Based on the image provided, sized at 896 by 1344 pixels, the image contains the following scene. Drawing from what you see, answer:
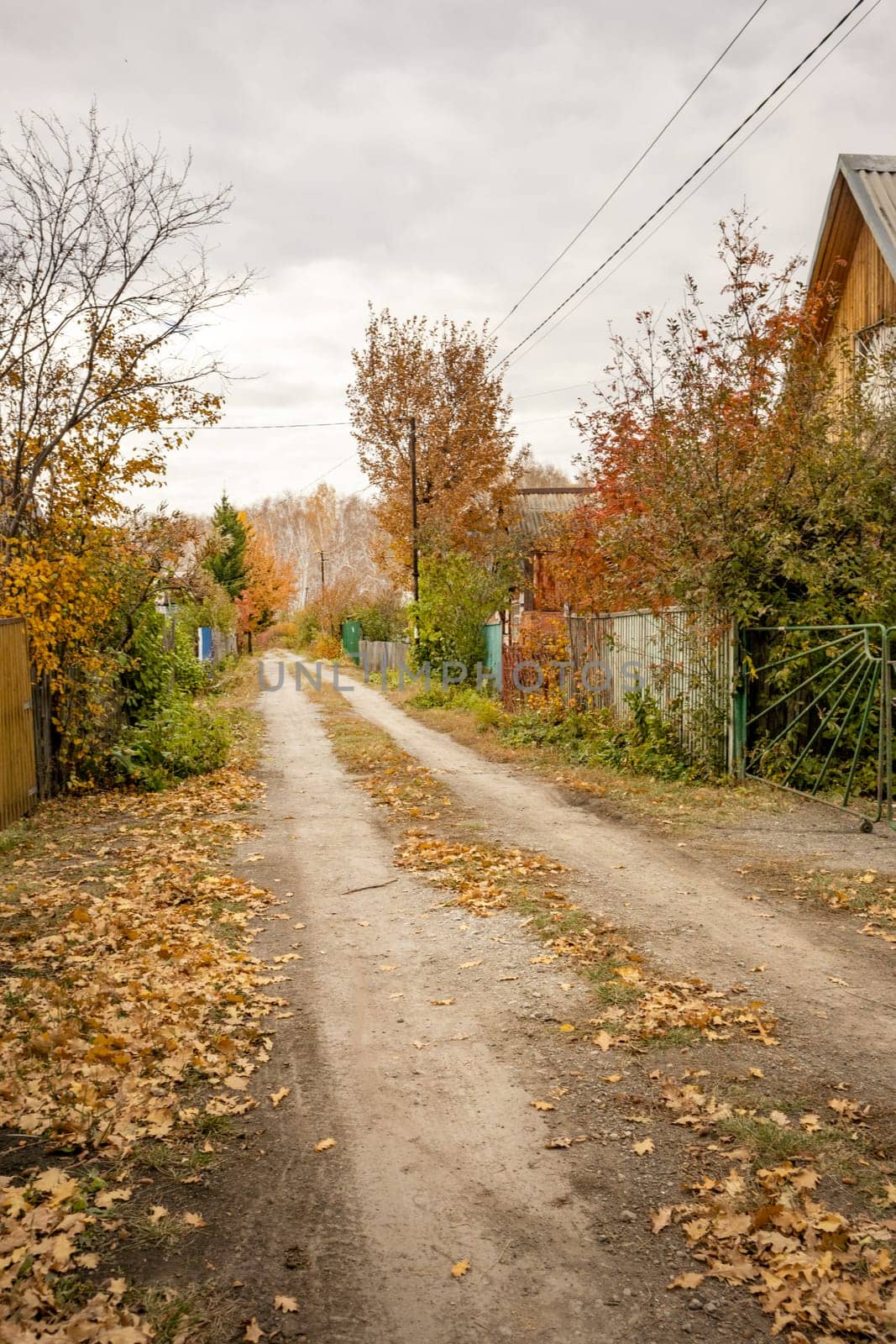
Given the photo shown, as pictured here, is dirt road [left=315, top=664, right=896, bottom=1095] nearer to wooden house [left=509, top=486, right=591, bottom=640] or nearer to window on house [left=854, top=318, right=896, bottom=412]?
window on house [left=854, top=318, right=896, bottom=412]

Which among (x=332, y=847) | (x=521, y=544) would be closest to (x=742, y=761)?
(x=332, y=847)

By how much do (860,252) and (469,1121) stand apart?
16.7 meters

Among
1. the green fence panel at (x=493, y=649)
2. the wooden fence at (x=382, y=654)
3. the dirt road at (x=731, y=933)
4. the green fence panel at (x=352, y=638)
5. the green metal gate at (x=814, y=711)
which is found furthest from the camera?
the green fence panel at (x=352, y=638)

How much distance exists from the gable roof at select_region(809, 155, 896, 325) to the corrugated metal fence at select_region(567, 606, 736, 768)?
6.43m

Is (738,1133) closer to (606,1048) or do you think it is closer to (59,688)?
(606,1048)

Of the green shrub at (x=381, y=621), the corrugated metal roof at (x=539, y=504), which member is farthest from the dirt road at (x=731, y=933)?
the green shrub at (x=381, y=621)

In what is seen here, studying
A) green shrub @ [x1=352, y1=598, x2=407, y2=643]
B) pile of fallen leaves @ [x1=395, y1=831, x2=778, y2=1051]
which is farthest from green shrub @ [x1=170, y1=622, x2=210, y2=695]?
pile of fallen leaves @ [x1=395, y1=831, x2=778, y2=1051]

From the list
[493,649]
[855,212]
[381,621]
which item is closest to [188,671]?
[493,649]

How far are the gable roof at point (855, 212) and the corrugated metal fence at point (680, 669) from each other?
6.43m

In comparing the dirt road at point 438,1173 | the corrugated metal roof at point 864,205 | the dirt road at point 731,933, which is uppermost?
the corrugated metal roof at point 864,205

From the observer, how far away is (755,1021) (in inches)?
198

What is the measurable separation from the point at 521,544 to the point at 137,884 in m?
24.0

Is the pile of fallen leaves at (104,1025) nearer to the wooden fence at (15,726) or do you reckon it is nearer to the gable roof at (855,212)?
the wooden fence at (15,726)

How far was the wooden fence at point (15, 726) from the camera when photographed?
1012 cm
